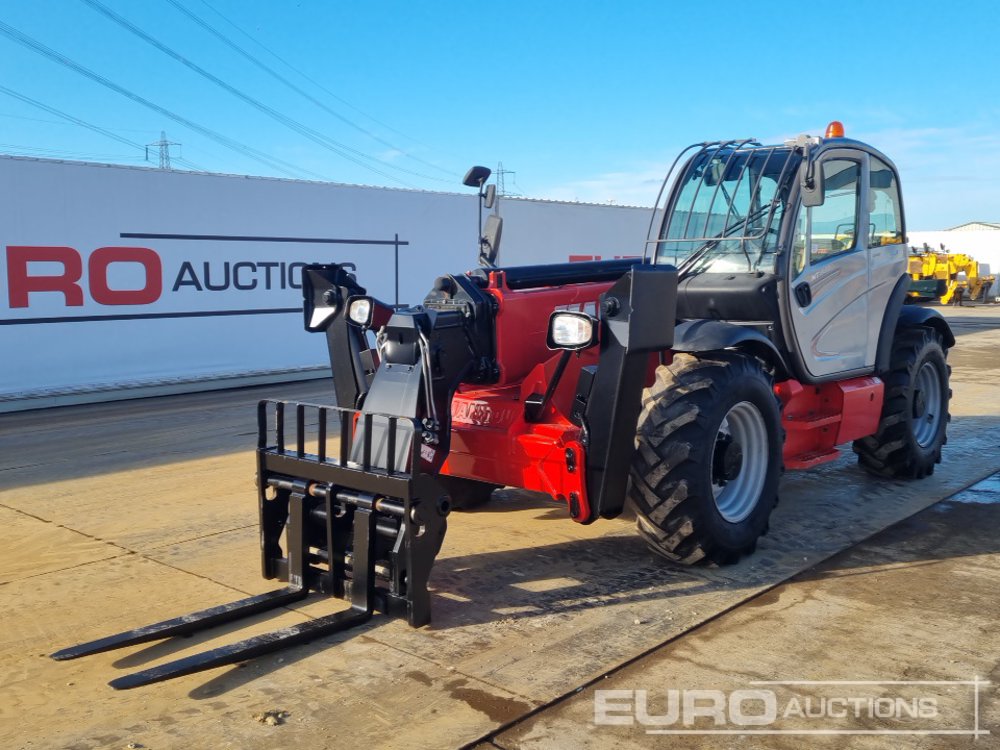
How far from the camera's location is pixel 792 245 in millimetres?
5734

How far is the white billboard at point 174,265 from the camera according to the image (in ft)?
34.1

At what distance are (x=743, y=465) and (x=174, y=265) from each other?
8.52 meters

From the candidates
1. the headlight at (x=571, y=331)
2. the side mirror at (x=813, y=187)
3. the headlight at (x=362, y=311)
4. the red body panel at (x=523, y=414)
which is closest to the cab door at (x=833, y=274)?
the side mirror at (x=813, y=187)

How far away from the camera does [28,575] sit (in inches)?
189

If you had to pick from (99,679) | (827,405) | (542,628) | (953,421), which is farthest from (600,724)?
(953,421)

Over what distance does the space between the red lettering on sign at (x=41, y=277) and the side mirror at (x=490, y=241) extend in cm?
668

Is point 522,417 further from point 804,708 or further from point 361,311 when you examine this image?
point 804,708

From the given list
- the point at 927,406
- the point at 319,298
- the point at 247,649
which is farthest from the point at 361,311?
the point at 927,406

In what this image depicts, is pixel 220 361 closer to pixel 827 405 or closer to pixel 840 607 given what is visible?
pixel 827 405

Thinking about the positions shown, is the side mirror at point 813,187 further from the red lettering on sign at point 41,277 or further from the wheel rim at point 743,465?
the red lettering on sign at point 41,277

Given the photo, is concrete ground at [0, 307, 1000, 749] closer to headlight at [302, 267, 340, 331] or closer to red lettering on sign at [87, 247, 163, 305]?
headlight at [302, 267, 340, 331]

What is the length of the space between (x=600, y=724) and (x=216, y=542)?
9.46ft

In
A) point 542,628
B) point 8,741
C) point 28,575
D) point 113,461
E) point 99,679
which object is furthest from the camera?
point 113,461

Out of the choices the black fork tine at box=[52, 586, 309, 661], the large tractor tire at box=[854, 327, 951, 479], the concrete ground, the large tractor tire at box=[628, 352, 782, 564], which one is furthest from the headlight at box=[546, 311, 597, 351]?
the large tractor tire at box=[854, 327, 951, 479]
